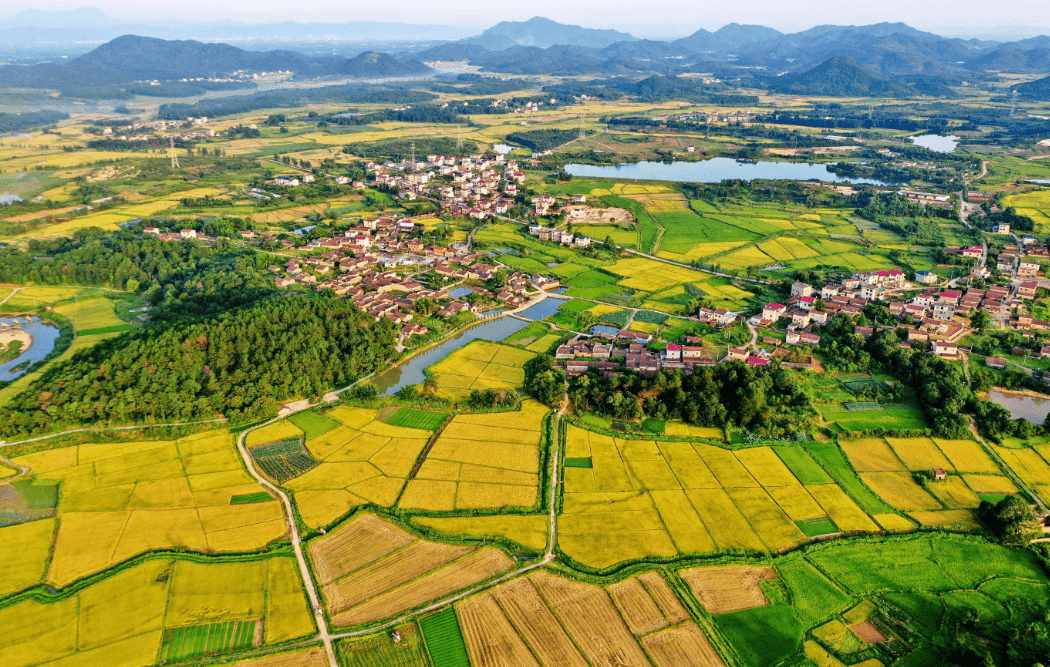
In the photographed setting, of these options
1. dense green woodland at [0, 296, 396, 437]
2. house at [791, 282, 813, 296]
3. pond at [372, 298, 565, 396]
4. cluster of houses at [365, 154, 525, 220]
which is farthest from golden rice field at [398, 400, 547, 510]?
cluster of houses at [365, 154, 525, 220]

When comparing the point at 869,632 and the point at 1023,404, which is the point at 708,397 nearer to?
the point at 869,632

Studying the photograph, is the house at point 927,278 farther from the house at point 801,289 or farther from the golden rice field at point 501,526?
the golden rice field at point 501,526

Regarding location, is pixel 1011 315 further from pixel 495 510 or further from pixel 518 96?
pixel 518 96

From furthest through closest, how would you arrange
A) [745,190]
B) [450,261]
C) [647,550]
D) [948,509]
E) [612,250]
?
1. [745,190]
2. [612,250]
3. [450,261]
4. [948,509]
5. [647,550]

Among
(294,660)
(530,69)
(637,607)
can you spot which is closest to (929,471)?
(637,607)

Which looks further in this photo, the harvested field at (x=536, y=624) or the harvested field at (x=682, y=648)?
the harvested field at (x=536, y=624)

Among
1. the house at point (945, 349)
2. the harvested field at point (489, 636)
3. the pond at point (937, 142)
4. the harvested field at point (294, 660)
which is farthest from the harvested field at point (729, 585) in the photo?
the pond at point (937, 142)

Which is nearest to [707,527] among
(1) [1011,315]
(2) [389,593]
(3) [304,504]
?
(2) [389,593]

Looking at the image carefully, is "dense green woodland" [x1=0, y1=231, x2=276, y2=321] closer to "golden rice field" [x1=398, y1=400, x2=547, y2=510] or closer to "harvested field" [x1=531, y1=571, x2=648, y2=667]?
"golden rice field" [x1=398, y1=400, x2=547, y2=510]
